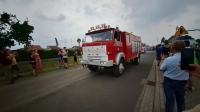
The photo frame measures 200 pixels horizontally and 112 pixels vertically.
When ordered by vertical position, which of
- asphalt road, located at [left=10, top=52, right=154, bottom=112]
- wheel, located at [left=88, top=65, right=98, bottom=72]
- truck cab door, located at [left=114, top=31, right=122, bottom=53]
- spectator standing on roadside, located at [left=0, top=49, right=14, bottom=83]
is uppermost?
truck cab door, located at [left=114, top=31, right=122, bottom=53]

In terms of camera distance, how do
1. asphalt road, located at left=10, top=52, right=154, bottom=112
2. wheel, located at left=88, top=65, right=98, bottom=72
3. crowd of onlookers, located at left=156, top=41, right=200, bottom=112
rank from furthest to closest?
wheel, located at left=88, top=65, right=98, bottom=72 < asphalt road, located at left=10, top=52, right=154, bottom=112 < crowd of onlookers, located at left=156, top=41, right=200, bottom=112

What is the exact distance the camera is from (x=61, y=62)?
928 inches

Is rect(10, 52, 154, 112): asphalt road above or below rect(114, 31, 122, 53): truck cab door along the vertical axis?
below

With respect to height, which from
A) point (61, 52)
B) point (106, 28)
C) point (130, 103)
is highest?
point (106, 28)

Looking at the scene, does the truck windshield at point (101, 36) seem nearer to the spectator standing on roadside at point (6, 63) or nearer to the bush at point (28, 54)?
the spectator standing on roadside at point (6, 63)

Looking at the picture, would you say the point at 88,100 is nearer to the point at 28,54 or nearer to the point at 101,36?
the point at 101,36

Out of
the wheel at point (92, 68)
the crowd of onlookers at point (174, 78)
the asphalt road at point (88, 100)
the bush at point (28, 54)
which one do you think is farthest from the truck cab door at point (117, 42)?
the bush at point (28, 54)

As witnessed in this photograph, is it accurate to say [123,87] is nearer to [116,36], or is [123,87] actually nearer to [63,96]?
[63,96]

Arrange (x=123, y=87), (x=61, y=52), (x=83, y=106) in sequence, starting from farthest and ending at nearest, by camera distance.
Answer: (x=61, y=52) < (x=123, y=87) < (x=83, y=106)

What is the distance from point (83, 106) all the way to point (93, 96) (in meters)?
1.54

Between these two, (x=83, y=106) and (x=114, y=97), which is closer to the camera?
(x=83, y=106)

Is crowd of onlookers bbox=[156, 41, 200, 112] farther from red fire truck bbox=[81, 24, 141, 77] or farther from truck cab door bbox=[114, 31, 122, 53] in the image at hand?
truck cab door bbox=[114, 31, 122, 53]

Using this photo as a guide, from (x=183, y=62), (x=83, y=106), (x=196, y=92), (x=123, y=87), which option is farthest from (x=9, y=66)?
(x=183, y=62)

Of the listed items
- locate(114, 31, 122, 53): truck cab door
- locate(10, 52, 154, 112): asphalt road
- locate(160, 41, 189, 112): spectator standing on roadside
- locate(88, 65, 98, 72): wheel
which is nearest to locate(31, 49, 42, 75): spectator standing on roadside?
locate(88, 65, 98, 72): wheel
